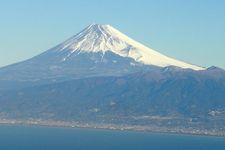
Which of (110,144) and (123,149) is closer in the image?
(123,149)

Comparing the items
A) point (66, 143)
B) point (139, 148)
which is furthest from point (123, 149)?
point (66, 143)

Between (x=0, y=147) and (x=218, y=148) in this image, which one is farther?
(x=218, y=148)

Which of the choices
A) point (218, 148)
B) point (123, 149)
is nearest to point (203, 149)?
point (218, 148)

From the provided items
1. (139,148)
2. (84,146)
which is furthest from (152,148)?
(84,146)

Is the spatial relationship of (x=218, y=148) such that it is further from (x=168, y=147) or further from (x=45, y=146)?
(x=45, y=146)

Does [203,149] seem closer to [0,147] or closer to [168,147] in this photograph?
[168,147]

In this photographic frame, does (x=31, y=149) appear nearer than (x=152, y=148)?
Yes

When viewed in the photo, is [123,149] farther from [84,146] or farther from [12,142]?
[12,142]
